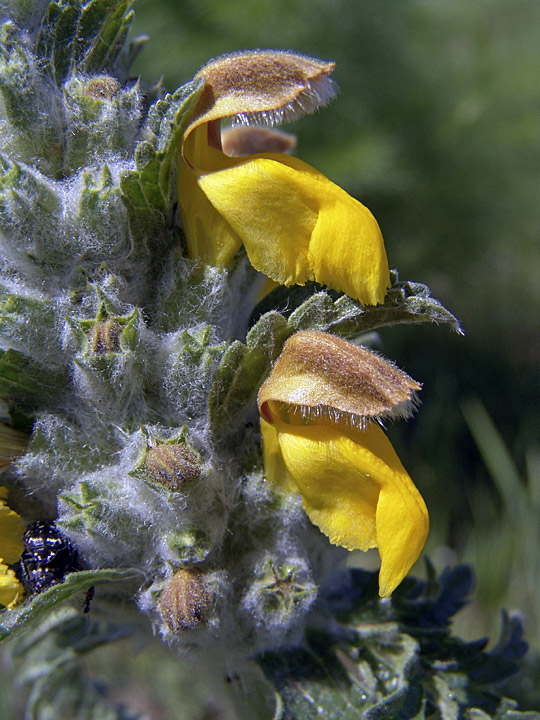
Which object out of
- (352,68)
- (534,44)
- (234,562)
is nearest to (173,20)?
(352,68)

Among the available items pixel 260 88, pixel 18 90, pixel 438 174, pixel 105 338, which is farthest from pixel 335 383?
pixel 438 174

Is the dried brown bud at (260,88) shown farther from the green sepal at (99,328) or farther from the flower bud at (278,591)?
the flower bud at (278,591)

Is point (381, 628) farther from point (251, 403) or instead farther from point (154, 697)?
point (154, 697)

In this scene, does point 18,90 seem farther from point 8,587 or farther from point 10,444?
point 8,587

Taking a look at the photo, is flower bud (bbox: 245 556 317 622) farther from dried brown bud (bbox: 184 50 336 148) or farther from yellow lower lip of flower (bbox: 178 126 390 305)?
dried brown bud (bbox: 184 50 336 148)

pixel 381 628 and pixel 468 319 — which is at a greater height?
pixel 468 319

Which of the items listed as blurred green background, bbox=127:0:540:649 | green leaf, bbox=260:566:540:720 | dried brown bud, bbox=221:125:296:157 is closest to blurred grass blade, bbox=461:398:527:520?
blurred green background, bbox=127:0:540:649
